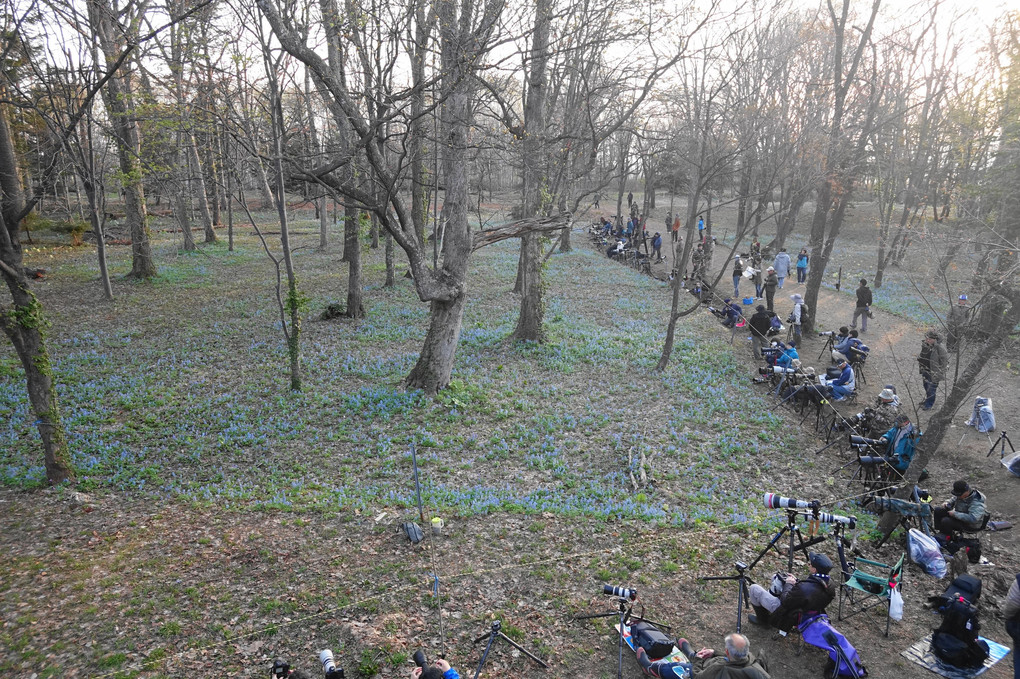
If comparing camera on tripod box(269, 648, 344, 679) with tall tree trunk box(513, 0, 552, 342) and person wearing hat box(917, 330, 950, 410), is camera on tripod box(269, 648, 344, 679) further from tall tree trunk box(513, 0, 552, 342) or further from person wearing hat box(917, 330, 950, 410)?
person wearing hat box(917, 330, 950, 410)

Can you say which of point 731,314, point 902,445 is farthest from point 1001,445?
point 731,314

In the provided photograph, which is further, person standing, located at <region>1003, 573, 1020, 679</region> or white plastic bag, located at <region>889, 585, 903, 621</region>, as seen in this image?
white plastic bag, located at <region>889, 585, 903, 621</region>

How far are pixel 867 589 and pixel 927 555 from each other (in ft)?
5.85

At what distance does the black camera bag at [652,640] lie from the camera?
6098 millimetres

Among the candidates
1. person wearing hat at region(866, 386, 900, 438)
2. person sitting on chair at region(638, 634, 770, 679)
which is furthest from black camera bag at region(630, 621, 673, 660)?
person wearing hat at region(866, 386, 900, 438)

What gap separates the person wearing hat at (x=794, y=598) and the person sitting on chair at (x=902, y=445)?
4606 mm

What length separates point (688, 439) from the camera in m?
12.0

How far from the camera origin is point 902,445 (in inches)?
397

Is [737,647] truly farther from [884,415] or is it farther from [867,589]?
[884,415]

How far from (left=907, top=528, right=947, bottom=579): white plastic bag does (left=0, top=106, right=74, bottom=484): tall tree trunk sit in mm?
13361

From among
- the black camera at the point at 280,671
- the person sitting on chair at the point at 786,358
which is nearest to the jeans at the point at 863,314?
the person sitting on chair at the point at 786,358

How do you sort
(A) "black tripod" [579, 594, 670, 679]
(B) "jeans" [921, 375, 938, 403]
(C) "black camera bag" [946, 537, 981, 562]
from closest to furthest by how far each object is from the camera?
(A) "black tripod" [579, 594, 670, 679] → (C) "black camera bag" [946, 537, 981, 562] → (B) "jeans" [921, 375, 938, 403]

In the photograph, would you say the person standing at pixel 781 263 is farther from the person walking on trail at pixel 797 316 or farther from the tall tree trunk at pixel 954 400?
the tall tree trunk at pixel 954 400

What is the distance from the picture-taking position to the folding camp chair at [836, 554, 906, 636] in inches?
274
